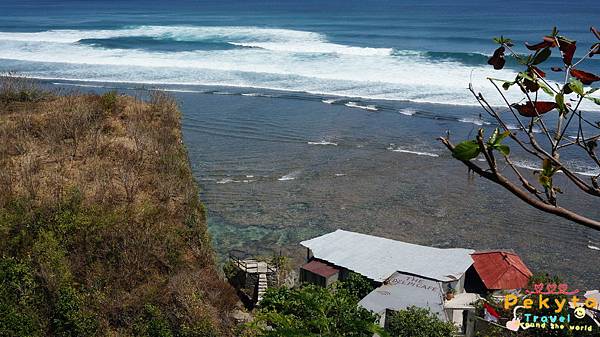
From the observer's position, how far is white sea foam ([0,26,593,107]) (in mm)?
34969

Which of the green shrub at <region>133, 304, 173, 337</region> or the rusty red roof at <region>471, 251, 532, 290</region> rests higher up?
the green shrub at <region>133, 304, 173, 337</region>

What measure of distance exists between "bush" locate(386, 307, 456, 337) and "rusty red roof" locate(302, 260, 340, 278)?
2870 millimetres

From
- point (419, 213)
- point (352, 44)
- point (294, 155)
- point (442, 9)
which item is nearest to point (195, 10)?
point (442, 9)

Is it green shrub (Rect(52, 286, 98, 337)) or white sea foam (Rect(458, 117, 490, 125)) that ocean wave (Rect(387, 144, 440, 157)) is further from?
green shrub (Rect(52, 286, 98, 337))

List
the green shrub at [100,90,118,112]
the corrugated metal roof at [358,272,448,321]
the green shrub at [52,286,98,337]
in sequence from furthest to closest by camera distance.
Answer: the green shrub at [100,90,118,112]
the corrugated metal roof at [358,272,448,321]
the green shrub at [52,286,98,337]

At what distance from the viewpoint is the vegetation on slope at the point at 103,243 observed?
945 centimetres

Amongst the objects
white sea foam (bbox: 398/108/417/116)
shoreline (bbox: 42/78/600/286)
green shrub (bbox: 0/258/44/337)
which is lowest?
shoreline (bbox: 42/78/600/286)

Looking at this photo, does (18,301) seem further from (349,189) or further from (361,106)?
(361,106)

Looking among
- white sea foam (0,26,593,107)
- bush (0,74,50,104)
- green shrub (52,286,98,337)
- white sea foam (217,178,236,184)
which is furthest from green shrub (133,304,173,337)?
white sea foam (0,26,593,107)

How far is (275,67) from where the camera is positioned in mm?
41688

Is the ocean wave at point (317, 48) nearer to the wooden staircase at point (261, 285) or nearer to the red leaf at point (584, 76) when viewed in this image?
the wooden staircase at point (261, 285)

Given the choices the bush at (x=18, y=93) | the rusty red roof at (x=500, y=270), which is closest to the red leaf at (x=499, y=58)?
the rusty red roof at (x=500, y=270)

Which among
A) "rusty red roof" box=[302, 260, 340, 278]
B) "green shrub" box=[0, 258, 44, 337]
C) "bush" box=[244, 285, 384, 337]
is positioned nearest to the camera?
"bush" box=[244, 285, 384, 337]

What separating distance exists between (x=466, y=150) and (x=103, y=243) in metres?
9.47
